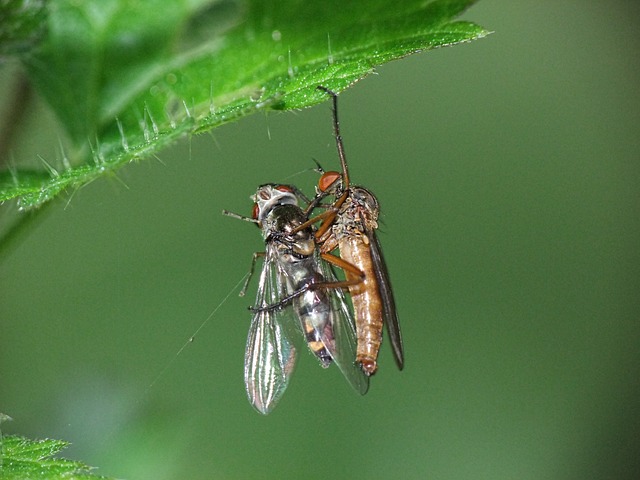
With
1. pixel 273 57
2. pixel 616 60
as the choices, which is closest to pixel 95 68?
pixel 273 57

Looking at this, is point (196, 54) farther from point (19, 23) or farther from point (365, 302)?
point (365, 302)

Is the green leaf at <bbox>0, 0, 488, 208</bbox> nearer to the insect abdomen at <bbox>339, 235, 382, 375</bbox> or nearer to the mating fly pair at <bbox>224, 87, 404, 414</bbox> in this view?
the mating fly pair at <bbox>224, 87, 404, 414</bbox>

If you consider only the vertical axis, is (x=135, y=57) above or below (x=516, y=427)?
above

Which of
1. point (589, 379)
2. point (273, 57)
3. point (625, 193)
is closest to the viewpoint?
point (273, 57)

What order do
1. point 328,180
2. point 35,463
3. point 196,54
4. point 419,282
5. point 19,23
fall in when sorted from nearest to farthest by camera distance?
point 35,463
point 19,23
point 196,54
point 328,180
point 419,282

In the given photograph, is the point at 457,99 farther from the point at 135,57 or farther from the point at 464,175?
the point at 135,57

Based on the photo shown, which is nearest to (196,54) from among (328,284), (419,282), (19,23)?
(19,23)

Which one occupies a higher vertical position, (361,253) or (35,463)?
(361,253)

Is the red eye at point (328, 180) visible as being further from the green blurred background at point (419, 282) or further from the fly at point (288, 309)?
the green blurred background at point (419, 282)
